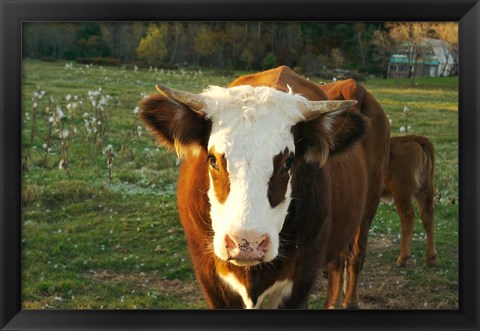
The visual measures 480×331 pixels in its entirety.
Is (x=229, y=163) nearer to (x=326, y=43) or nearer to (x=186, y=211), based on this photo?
(x=186, y=211)

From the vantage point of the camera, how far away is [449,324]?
5.46 m

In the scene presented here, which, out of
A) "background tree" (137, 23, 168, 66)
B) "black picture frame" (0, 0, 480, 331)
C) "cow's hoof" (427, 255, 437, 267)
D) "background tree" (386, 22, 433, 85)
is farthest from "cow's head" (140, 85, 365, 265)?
"cow's hoof" (427, 255, 437, 267)

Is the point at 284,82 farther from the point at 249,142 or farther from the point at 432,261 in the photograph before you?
the point at 432,261

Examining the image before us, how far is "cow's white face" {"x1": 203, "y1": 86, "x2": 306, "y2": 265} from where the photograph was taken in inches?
172

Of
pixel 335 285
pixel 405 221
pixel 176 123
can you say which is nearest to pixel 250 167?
pixel 176 123

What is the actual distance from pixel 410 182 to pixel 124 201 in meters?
2.09

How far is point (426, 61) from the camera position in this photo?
6.34 m

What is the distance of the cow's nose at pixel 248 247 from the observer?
14.2 ft

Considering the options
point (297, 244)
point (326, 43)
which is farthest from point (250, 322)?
point (326, 43)

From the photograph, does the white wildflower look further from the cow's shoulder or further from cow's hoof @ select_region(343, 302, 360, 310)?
cow's hoof @ select_region(343, 302, 360, 310)

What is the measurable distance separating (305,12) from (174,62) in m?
1.49

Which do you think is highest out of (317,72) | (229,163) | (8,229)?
(317,72)

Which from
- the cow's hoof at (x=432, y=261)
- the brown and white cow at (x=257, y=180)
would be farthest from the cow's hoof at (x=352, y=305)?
the brown and white cow at (x=257, y=180)

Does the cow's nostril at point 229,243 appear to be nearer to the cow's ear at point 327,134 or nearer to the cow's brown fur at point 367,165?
the cow's ear at point 327,134
